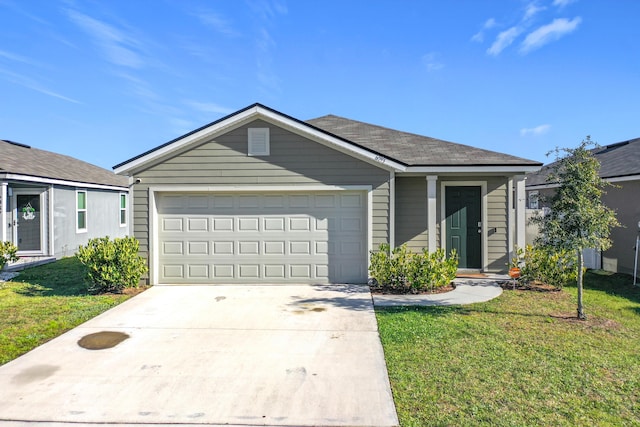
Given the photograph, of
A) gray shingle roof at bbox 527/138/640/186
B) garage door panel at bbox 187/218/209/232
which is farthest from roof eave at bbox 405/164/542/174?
garage door panel at bbox 187/218/209/232

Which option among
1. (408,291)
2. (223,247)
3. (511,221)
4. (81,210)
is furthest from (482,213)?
(81,210)

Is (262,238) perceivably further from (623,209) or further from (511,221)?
(623,209)

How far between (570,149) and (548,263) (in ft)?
10.2

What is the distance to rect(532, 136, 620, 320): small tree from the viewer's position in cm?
581

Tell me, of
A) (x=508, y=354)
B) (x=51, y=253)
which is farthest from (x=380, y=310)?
(x=51, y=253)

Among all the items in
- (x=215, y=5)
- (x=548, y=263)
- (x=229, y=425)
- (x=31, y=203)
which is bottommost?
(x=229, y=425)

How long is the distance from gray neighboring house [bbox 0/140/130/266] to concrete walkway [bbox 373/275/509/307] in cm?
800

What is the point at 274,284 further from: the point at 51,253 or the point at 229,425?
the point at 51,253

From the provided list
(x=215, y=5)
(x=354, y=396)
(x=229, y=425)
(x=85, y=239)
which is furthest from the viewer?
(x=85, y=239)

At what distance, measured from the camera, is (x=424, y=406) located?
337 cm

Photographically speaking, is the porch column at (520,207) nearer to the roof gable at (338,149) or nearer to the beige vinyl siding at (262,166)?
the roof gable at (338,149)

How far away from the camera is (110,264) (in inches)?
307

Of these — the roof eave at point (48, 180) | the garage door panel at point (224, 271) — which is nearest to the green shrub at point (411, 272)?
the garage door panel at point (224, 271)

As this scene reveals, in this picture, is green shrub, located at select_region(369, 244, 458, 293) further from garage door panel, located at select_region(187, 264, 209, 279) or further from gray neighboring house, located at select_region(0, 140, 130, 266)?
gray neighboring house, located at select_region(0, 140, 130, 266)
